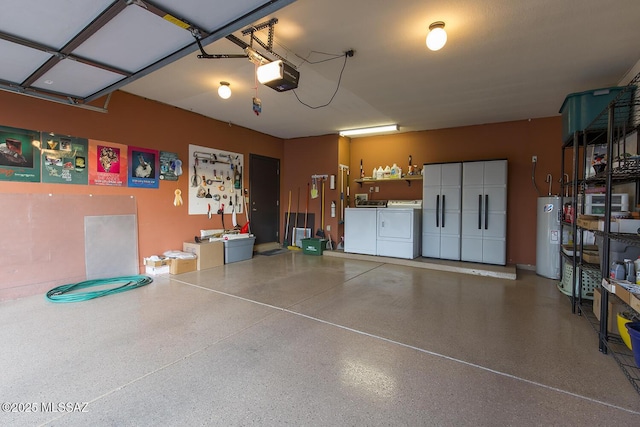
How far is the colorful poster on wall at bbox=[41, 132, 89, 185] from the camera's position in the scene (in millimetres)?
3734

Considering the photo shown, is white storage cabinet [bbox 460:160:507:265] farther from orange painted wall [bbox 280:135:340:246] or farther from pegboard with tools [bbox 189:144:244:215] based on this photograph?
pegboard with tools [bbox 189:144:244:215]

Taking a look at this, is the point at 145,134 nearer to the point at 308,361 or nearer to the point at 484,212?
the point at 308,361

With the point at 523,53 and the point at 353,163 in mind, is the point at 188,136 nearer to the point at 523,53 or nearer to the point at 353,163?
the point at 353,163

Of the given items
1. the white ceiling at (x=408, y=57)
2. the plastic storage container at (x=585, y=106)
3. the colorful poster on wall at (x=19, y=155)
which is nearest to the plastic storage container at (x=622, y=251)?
the plastic storage container at (x=585, y=106)

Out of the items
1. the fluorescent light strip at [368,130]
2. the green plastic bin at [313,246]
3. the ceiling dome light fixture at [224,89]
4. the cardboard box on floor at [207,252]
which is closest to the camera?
the ceiling dome light fixture at [224,89]

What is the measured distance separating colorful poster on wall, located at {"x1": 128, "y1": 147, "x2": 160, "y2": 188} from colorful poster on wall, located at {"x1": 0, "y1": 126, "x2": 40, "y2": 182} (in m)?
1.08

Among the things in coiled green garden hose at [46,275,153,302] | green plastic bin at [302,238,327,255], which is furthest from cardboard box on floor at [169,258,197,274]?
green plastic bin at [302,238,327,255]

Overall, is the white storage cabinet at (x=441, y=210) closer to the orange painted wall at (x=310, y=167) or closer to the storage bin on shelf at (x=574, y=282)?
the storage bin on shelf at (x=574, y=282)

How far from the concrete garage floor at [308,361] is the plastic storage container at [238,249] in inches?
70.6

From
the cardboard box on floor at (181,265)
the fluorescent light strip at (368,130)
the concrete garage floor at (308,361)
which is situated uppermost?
the fluorescent light strip at (368,130)

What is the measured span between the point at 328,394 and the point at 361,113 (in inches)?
183

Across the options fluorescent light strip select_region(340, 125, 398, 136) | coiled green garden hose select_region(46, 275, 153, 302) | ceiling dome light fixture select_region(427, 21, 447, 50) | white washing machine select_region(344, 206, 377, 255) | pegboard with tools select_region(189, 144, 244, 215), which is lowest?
coiled green garden hose select_region(46, 275, 153, 302)

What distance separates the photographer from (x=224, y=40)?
9.57ft

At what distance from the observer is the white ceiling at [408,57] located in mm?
2404
